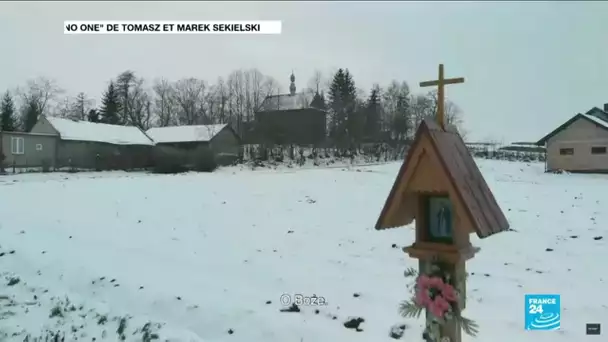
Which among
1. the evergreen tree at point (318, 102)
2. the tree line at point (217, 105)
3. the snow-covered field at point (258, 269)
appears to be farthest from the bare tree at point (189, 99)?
the snow-covered field at point (258, 269)

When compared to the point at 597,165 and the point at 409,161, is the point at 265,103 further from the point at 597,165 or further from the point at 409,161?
the point at 409,161

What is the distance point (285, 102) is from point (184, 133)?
1468cm

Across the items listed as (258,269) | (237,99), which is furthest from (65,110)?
(258,269)

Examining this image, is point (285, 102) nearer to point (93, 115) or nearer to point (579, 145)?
point (579, 145)

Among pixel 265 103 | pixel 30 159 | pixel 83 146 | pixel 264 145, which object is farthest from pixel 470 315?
pixel 83 146

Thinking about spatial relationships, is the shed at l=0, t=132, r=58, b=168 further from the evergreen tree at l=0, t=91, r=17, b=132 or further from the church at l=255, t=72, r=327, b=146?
the church at l=255, t=72, r=327, b=146

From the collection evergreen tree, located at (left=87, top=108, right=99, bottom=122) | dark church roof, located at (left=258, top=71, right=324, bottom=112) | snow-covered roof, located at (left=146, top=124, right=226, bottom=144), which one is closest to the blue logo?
dark church roof, located at (left=258, top=71, right=324, bottom=112)

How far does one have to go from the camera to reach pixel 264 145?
86.6 ft

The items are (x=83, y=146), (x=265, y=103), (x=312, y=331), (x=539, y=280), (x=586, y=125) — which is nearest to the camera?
(x=312, y=331)

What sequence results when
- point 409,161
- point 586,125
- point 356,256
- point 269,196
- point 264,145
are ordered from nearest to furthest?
point 409,161 < point 356,256 < point 269,196 < point 586,125 < point 264,145

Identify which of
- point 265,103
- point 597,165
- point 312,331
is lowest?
point 312,331

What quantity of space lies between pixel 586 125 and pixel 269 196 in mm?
10670

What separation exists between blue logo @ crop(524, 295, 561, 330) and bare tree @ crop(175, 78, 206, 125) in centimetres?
2400

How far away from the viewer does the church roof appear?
1877cm
